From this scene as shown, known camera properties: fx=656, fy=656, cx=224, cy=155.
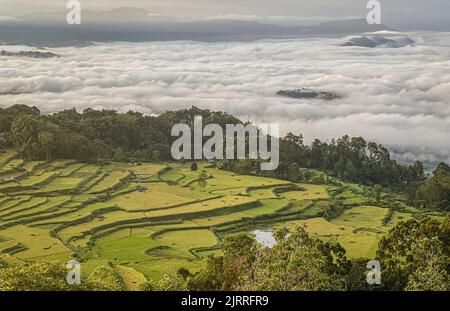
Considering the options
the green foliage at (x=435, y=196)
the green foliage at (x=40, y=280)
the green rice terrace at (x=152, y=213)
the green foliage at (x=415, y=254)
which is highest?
the green foliage at (x=40, y=280)

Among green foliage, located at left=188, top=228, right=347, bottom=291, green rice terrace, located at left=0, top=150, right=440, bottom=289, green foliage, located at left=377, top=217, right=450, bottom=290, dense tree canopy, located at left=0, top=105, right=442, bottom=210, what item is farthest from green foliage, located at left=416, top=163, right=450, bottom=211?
green foliage, located at left=188, top=228, right=347, bottom=291

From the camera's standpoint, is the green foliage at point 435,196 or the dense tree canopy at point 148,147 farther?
the dense tree canopy at point 148,147

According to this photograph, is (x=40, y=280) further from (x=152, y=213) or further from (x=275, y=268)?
(x=152, y=213)

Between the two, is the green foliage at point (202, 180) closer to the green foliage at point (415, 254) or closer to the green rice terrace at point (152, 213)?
the green rice terrace at point (152, 213)

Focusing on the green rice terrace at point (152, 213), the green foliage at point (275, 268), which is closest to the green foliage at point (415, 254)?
the green foliage at point (275, 268)

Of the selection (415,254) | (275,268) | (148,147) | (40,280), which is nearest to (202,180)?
(148,147)

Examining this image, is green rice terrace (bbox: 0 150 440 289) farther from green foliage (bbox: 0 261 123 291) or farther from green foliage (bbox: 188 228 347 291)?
green foliage (bbox: 0 261 123 291)

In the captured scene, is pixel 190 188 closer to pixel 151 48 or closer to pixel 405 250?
pixel 405 250

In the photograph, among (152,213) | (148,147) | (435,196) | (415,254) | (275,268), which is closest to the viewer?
(275,268)
